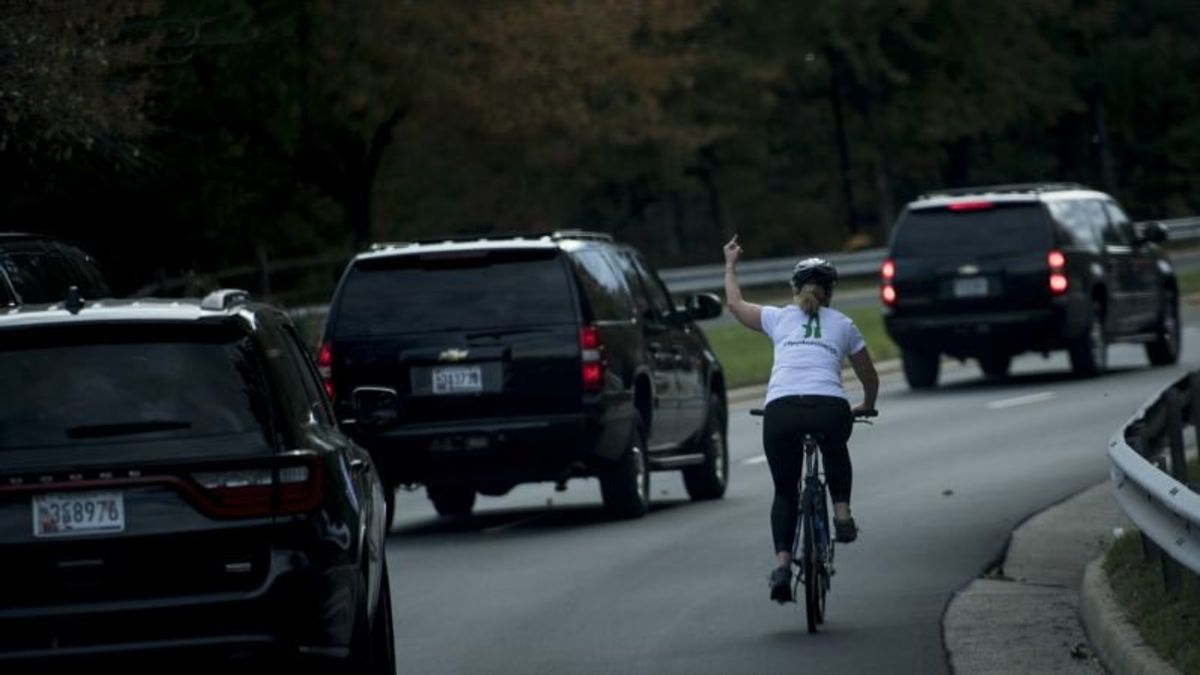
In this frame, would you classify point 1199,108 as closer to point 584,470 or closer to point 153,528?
point 584,470

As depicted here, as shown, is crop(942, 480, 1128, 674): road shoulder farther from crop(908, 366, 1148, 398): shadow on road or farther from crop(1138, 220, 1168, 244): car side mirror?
crop(1138, 220, 1168, 244): car side mirror

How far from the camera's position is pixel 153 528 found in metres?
8.91

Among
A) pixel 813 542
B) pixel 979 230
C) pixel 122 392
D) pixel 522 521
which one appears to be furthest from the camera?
pixel 979 230

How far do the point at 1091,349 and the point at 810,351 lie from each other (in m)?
18.9

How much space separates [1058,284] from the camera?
30.5 meters

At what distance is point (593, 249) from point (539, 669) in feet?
25.1

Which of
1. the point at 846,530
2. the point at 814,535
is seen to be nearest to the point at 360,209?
the point at 846,530

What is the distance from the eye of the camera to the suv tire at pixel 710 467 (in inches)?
834

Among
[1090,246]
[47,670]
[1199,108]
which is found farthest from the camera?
[1199,108]

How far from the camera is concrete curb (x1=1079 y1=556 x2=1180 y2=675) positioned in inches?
408

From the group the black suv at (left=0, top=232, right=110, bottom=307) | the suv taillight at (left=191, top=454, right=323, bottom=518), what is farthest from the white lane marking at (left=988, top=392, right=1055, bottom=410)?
the suv taillight at (left=191, top=454, right=323, bottom=518)

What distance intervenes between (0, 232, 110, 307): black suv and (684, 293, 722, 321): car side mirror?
19.8 ft

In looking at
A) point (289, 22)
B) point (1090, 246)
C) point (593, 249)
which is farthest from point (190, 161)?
point (593, 249)

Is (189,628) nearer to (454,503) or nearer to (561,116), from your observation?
(454,503)
